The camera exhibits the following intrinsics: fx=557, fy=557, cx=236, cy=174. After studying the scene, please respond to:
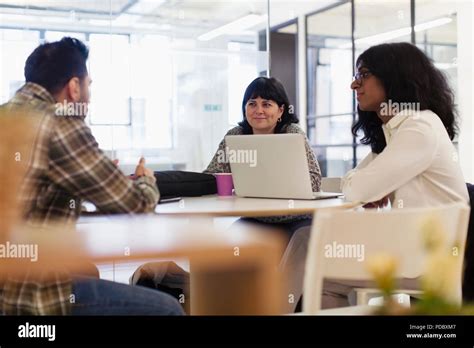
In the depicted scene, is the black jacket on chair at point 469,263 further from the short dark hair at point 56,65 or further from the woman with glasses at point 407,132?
the short dark hair at point 56,65

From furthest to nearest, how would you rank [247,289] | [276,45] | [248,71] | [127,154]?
[276,45], [248,71], [127,154], [247,289]

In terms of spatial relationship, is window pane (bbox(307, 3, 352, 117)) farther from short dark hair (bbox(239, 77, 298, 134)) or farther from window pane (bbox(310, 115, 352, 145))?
short dark hair (bbox(239, 77, 298, 134))

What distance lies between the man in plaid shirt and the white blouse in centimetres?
66

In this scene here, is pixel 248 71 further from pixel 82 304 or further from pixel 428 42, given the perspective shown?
pixel 428 42
